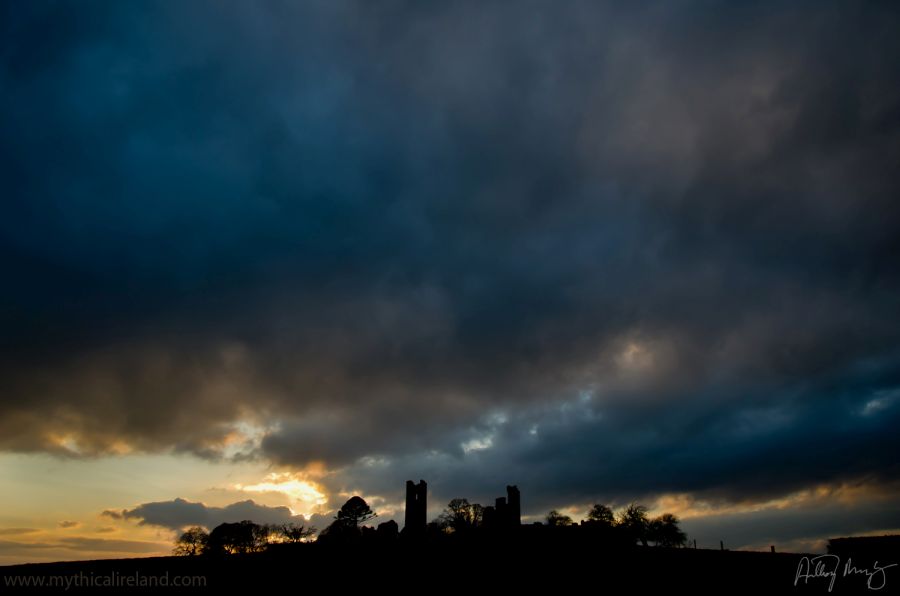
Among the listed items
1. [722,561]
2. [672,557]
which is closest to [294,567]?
[672,557]

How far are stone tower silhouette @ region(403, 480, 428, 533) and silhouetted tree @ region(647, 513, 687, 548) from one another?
75.1 metres

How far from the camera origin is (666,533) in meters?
123

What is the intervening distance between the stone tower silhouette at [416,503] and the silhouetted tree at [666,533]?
75.1 metres

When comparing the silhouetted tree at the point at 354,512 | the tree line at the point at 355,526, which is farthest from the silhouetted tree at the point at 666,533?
the silhouetted tree at the point at 354,512

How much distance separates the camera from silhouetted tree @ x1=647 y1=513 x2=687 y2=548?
122188 millimetres

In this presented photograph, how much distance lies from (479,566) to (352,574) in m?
8.86

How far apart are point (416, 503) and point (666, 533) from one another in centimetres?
7796

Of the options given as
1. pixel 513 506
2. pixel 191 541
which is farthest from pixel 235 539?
pixel 513 506

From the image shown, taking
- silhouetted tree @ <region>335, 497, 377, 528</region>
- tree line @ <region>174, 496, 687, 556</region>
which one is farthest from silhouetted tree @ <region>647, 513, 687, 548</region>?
silhouetted tree @ <region>335, 497, 377, 528</region>

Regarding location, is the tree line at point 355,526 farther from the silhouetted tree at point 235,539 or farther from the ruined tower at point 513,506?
the ruined tower at point 513,506

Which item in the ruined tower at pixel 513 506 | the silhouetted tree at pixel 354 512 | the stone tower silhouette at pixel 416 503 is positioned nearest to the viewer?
the ruined tower at pixel 513 506

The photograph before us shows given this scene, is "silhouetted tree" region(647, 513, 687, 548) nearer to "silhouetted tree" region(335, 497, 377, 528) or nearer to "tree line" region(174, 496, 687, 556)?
"tree line" region(174, 496, 687, 556)

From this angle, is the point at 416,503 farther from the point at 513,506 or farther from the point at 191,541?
the point at 191,541

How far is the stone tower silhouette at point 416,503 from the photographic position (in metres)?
73.2
